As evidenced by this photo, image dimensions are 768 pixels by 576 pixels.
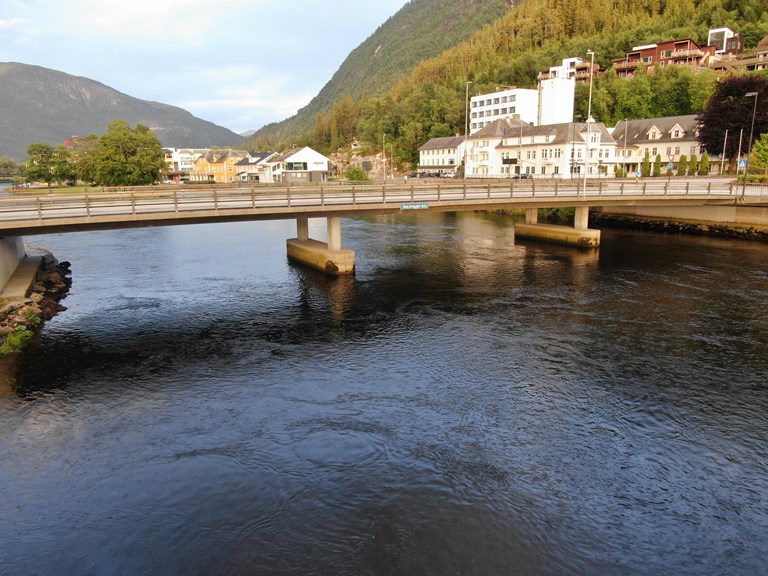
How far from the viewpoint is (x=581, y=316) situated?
1136 inches

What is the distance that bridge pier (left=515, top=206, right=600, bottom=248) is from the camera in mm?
48156

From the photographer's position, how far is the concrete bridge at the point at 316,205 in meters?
29.4

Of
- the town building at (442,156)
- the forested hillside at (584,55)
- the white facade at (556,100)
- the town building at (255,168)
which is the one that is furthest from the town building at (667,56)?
the town building at (255,168)

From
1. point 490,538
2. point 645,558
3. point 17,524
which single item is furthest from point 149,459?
point 645,558

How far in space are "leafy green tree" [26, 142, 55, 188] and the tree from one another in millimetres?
142782

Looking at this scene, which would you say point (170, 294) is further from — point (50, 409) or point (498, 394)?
point (498, 394)

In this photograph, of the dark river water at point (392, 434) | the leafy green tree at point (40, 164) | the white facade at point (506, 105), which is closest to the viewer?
the dark river water at point (392, 434)

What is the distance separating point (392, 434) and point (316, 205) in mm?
21816

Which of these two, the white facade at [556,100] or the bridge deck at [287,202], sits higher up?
the white facade at [556,100]

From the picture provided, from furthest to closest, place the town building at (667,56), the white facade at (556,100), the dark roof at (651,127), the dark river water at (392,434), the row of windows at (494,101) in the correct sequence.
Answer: the town building at (667,56)
the row of windows at (494,101)
the white facade at (556,100)
the dark roof at (651,127)
the dark river water at (392,434)

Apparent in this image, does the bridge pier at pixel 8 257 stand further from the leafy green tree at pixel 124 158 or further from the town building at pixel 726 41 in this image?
the town building at pixel 726 41

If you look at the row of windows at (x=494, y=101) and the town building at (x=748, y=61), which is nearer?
the town building at (x=748, y=61)

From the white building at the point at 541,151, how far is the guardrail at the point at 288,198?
4469 cm

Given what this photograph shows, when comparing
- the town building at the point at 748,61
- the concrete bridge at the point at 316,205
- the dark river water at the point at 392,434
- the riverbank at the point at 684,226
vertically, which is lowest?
the dark river water at the point at 392,434
